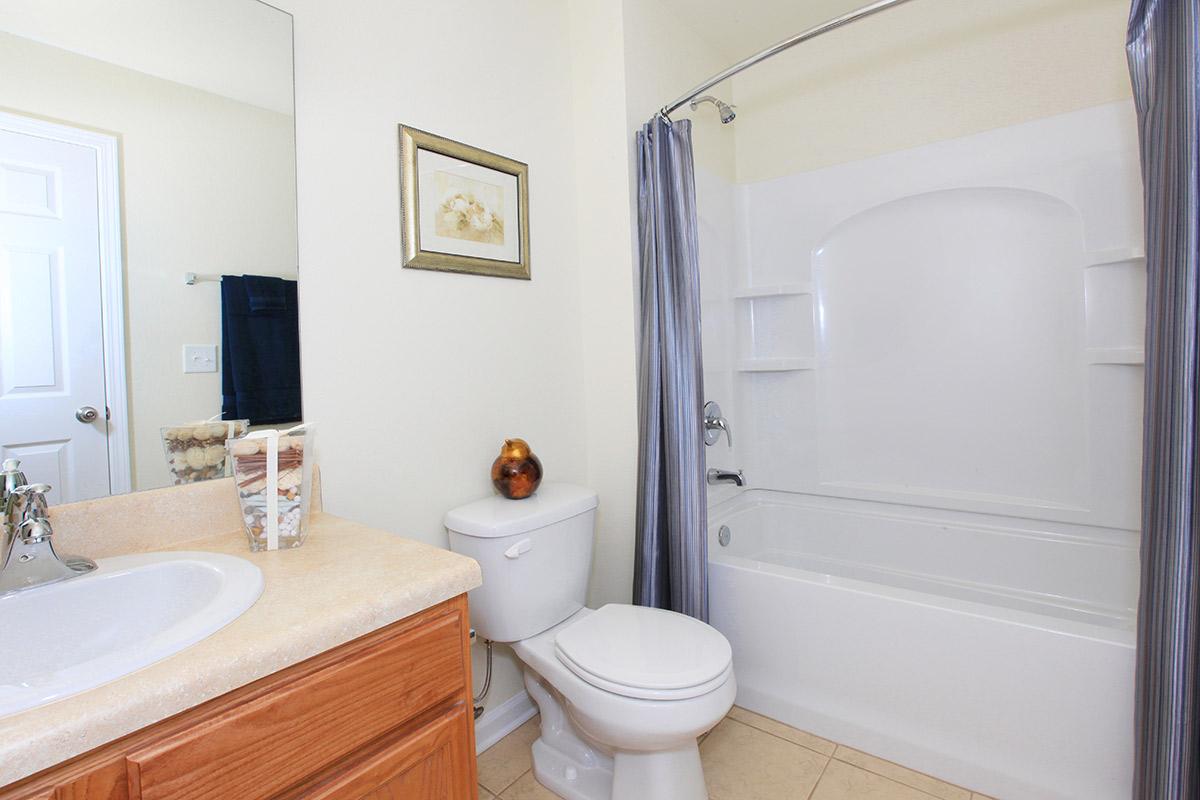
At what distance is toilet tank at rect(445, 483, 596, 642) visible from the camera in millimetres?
1513

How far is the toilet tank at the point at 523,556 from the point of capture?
1.51 meters

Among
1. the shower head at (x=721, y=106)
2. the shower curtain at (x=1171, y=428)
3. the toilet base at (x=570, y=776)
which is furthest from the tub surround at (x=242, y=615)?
the shower head at (x=721, y=106)

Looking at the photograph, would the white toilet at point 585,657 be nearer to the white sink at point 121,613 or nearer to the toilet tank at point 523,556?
the toilet tank at point 523,556

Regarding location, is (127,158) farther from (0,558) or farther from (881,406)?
(881,406)

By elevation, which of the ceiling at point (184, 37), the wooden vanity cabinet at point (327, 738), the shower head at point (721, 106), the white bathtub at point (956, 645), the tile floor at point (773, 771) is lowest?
the tile floor at point (773, 771)

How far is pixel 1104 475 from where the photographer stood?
1.99 meters

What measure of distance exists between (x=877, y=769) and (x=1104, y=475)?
129 centimetres

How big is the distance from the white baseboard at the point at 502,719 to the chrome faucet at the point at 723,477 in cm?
107

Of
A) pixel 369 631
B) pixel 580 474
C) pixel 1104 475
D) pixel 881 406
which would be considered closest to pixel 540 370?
pixel 580 474

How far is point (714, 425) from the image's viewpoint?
239 cm

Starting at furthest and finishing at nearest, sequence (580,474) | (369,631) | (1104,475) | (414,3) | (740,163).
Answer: (740,163)
(580,474)
(1104,475)
(414,3)
(369,631)

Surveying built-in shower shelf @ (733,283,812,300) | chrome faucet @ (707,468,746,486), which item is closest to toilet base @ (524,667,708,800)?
chrome faucet @ (707,468,746,486)

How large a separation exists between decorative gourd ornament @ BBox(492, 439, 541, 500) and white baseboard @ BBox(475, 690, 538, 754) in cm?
72

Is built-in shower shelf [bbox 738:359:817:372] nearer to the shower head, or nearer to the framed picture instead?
the shower head
